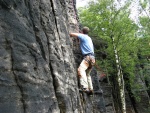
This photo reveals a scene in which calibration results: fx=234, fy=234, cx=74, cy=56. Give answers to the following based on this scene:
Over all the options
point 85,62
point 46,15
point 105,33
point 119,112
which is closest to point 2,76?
point 46,15

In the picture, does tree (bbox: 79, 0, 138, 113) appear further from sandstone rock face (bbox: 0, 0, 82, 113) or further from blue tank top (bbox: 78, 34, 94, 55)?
sandstone rock face (bbox: 0, 0, 82, 113)

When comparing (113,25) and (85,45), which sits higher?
(113,25)

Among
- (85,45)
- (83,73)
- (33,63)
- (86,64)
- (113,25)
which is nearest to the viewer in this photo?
(33,63)

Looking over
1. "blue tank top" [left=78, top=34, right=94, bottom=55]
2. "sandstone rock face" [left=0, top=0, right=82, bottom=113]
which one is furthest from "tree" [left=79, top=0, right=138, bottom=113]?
"sandstone rock face" [left=0, top=0, right=82, bottom=113]

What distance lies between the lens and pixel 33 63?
504 cm

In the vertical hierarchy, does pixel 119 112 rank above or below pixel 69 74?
below

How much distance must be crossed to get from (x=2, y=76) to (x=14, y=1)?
1.81 m

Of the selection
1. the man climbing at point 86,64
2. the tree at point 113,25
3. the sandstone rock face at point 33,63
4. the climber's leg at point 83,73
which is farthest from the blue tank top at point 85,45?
the tree at point 113,25

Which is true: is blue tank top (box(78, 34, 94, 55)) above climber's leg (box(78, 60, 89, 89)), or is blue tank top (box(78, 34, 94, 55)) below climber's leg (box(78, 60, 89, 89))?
above

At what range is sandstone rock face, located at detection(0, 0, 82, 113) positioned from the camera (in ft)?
14.3

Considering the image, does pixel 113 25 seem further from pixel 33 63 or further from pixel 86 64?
pixel 33 63

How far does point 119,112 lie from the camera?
2420 cm

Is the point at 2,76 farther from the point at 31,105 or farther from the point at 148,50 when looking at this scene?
the point at 148,50

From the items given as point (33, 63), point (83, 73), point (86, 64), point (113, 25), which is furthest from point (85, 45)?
point (113, 25)
